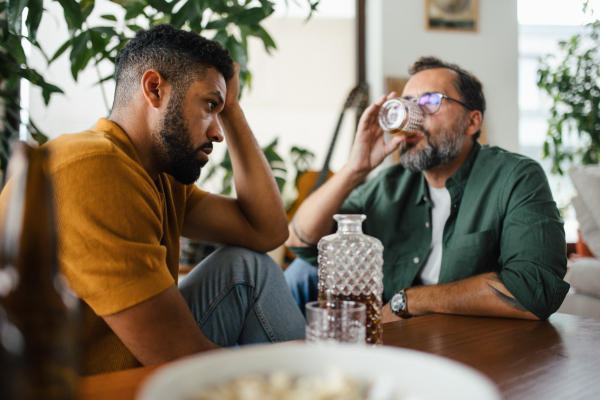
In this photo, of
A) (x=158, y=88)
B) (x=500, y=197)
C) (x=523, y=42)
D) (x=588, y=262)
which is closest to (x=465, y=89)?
(x=500, y=197)

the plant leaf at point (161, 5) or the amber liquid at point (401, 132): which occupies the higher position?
the plant leaf at point (161, 5)

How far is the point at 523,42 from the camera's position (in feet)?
12.0

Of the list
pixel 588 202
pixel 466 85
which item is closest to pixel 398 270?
pixel 466 85

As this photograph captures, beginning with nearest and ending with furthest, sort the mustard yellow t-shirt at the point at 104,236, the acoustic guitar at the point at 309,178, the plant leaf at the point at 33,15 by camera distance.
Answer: the mustard yellow t-shirt at the point at 104,236 → the plant leaf at the point at 33,15 → the acoustic guitar at the point at 309,178

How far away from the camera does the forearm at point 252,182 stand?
1312mm

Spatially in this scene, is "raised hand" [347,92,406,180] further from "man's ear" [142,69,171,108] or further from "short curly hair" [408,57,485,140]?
"man's ear" [142,69,171,108]

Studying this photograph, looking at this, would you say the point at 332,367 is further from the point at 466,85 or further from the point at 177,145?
the point at 466,85

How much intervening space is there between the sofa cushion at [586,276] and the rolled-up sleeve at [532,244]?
3.64 ft

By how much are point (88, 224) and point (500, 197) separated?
1053 mm

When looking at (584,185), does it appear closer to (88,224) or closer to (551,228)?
(551,228)

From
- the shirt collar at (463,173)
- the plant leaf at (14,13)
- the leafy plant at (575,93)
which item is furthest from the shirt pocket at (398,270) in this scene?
the leafy plant at (575,93)

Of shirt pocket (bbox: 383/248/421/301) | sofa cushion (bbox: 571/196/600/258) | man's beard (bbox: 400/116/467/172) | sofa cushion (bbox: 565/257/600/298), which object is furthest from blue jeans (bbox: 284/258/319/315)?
sofa cushion (bbox: 571/196/600/258)

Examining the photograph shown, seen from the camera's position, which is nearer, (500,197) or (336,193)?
(500,197)

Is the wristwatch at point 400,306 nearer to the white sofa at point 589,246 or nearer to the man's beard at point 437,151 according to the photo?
the man's beard at point 437,151
